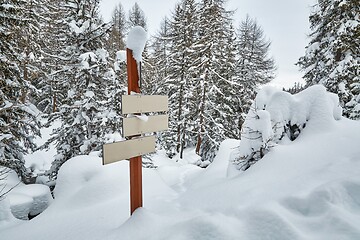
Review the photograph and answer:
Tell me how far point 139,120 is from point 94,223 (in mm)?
1935

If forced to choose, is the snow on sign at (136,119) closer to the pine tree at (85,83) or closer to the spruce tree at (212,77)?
the pine tree at (85,83)

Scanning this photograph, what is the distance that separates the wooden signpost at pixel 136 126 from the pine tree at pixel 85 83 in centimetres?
576

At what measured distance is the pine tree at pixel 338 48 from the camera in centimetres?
1062

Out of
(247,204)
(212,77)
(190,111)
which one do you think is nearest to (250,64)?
(212,77)

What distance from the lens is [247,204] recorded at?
302 centimetres

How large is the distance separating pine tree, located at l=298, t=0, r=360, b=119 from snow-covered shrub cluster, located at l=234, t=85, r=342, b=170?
211 inches

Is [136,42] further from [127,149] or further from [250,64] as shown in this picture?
[250,64]

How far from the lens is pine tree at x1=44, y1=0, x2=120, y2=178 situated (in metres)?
8.95

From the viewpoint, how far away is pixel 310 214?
2584 mm

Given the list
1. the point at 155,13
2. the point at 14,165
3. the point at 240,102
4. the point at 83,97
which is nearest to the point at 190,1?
the point at 240,102

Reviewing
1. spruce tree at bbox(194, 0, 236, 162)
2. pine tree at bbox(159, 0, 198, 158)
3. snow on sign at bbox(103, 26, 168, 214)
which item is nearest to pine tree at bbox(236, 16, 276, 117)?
spruce tree at bbox(194, 0, 236, 162)

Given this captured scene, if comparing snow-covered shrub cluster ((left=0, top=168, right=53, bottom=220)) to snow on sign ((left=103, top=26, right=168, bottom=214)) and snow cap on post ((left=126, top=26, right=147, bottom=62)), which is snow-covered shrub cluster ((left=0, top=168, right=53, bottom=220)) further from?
snow cap on post ((left=126, top=26, right=147, bottom=62))

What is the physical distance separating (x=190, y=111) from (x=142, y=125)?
14.5 metres

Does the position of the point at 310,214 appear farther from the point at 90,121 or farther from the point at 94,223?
the point at 90,121
